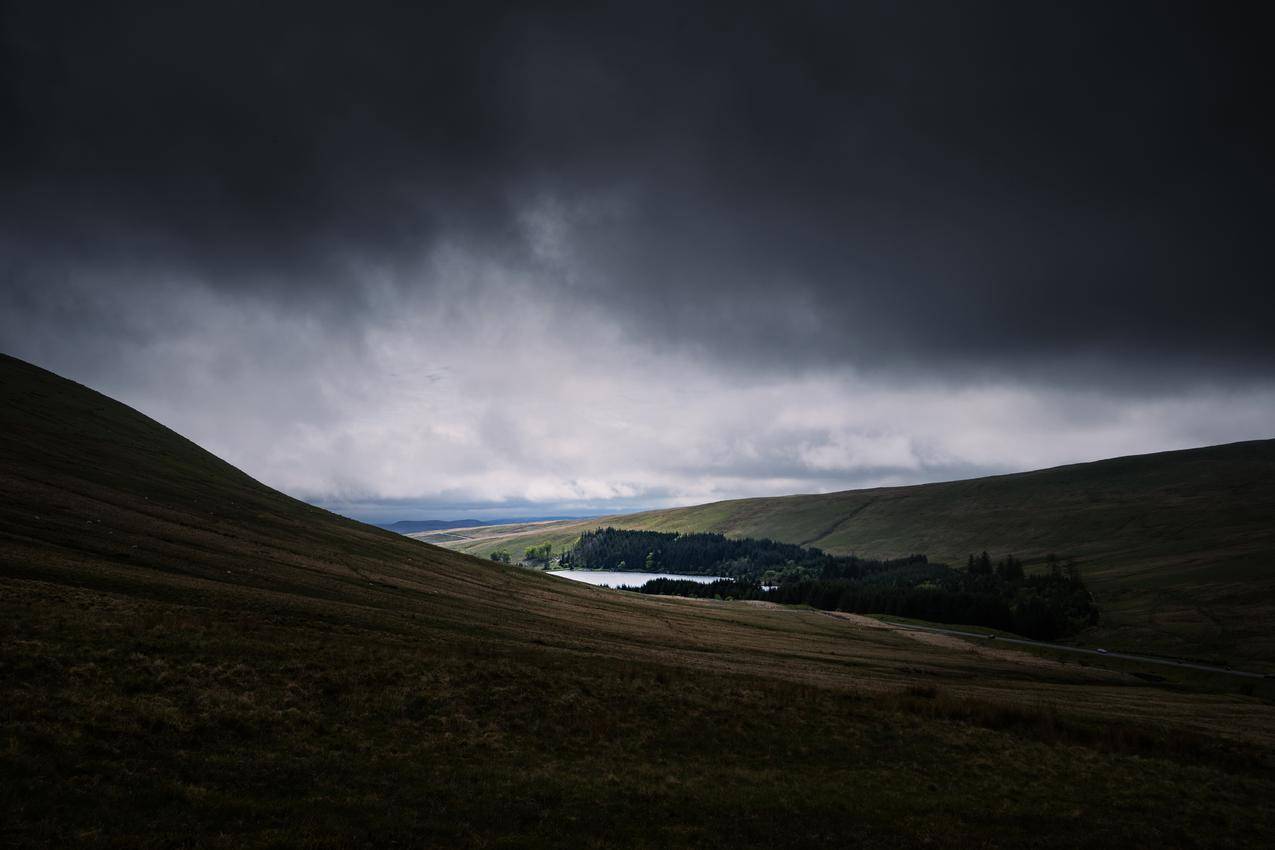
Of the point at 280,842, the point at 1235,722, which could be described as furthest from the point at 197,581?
the point at 1235,722

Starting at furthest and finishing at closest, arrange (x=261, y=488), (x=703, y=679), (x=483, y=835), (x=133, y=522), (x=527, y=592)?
1. (x=261, y=488)
2. (x=527, y=592)
3. (x=133, y=522)
4. (x=703, y=679)
5. (x=483, y=835)

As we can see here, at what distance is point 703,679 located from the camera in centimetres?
4166

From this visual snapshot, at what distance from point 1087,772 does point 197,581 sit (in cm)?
5702

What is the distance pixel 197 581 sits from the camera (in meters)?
44.1

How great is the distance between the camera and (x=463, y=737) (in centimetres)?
2600

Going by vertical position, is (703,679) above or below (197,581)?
below

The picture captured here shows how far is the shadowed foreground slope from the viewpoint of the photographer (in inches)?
704

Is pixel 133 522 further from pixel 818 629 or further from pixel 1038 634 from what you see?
pixel 1038 634

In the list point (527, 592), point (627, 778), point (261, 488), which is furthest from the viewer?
point (261, 488)

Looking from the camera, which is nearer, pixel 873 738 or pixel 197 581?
pixel 873 738

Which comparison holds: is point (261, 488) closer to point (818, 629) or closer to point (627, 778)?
point (818, 629)

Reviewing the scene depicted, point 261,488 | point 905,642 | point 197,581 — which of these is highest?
point 261,488

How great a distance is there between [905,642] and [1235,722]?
2389 inches

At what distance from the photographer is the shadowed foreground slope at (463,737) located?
58.6ft
